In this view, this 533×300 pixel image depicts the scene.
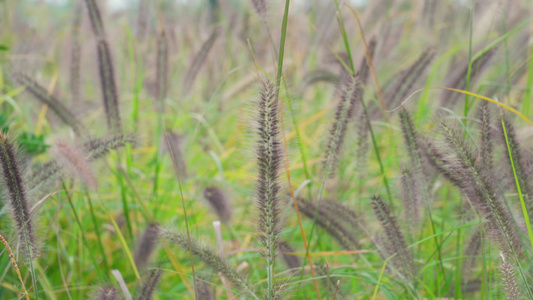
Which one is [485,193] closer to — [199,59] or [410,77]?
[410,77]

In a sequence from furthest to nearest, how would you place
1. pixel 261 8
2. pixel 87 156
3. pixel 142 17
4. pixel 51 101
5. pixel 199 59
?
1. pixel 142 17
2. pixel 199 59
3. pixel 51 101
4. pixel 261 8
5. pixel 87 156

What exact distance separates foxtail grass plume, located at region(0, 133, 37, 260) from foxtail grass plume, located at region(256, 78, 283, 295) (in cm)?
66

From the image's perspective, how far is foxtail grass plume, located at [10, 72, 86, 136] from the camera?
2051 millimetres

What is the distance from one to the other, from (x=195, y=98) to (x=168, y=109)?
61 cm

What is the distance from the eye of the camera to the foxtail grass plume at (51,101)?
6.73ft

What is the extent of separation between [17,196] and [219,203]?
0.85 m

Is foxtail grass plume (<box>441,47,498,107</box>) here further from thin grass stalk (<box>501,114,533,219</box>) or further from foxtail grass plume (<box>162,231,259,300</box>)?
foxtail grass plume (<box>162,231,259,300</box>)

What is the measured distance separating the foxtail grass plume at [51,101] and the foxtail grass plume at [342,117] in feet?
3.97

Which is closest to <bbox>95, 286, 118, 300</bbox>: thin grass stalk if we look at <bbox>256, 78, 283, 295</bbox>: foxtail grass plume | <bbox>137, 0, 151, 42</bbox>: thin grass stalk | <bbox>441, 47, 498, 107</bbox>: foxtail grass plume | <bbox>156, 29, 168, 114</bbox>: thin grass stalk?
<bbox>256, 78, 283, 295</bbox>: foxtail grass plume

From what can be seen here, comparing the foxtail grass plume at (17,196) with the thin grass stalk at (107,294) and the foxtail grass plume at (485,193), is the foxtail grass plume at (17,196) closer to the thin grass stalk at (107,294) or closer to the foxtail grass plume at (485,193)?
the thin grass stalk at (107,294)

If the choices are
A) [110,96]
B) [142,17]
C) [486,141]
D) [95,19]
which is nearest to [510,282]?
[486,141]

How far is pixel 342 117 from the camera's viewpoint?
1513 mm

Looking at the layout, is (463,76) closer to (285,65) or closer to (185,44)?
(285,65)

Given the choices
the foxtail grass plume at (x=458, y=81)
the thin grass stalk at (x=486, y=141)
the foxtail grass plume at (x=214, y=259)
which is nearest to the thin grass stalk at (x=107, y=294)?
the foxtail grass plume at (x=214, y=259)
